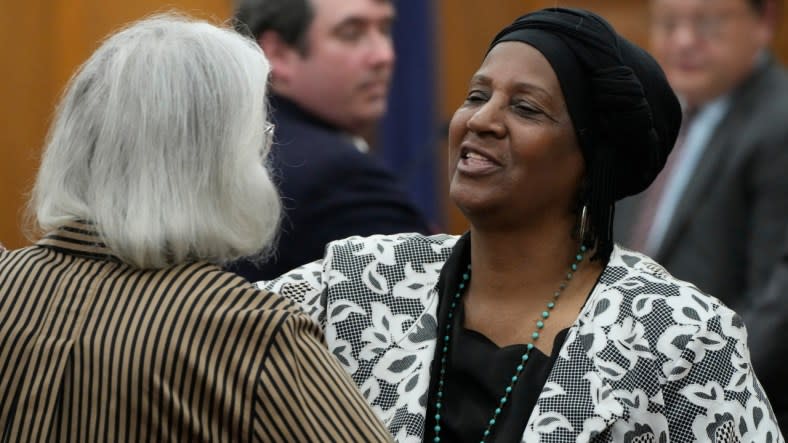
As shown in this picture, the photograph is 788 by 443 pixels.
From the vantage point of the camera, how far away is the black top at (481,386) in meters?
2.74

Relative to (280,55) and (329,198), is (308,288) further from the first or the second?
(280,55)

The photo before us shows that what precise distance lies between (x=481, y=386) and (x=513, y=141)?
44 centimetres

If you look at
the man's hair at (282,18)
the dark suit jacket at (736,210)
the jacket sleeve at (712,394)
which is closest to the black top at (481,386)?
the jacket sleeve at (712,394)

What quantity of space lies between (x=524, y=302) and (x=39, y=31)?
224 cm

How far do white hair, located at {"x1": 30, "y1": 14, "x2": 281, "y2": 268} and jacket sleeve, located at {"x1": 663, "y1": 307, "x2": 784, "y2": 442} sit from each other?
0.76m

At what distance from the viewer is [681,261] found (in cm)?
490

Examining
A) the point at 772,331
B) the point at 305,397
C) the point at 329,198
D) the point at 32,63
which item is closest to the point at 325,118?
the point at 329,198

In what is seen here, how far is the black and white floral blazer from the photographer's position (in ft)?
8.84

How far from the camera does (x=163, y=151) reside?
2467 millimetres

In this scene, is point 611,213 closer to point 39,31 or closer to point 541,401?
point 541,401

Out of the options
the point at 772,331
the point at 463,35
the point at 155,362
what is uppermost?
the point at 155,362

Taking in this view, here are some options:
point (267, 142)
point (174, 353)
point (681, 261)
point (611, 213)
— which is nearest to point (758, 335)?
point (681, 261)

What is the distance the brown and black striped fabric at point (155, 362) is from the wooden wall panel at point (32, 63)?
204 centimetres

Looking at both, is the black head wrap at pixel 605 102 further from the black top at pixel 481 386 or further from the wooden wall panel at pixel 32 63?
the wooden wall panel at pixel 32 63
